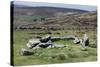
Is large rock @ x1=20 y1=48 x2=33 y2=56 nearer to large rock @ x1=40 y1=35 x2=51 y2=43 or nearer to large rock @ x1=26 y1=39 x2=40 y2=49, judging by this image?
large rock @ x1=26 y1=39 x2=40 y2=49

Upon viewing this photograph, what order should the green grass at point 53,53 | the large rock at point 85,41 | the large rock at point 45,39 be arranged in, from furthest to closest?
the large rock at point 85,41 → the large rock at point 45,39 → the green grass at point 53,53

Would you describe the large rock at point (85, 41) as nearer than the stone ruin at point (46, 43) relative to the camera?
No

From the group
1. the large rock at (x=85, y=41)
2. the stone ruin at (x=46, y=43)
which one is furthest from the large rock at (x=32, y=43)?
the large rock at (x=85, y=41)

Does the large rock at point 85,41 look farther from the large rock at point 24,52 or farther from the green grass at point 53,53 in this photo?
the large rock at point 24,52

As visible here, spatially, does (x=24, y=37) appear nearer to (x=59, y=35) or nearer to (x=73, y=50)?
(x=59, y=35)

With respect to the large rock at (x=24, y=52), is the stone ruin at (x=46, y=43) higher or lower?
higher

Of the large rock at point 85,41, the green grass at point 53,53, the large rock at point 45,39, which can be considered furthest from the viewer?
the large rock at point 85,41

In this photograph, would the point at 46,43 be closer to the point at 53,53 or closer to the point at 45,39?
the point at 45,39

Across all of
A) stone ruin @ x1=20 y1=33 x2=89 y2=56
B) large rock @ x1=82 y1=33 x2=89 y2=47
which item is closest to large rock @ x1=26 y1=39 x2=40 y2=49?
stone ruin @ x1=20 y1=33 x2=89 y2=56

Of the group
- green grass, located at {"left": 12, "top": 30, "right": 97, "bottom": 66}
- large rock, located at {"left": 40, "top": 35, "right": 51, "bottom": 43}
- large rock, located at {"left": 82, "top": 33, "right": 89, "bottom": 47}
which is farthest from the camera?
large rock, located at {"left": 82, "top": 33, "right": 89, "bottom": 47}

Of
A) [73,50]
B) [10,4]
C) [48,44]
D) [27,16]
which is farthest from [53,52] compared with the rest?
[10,4]
